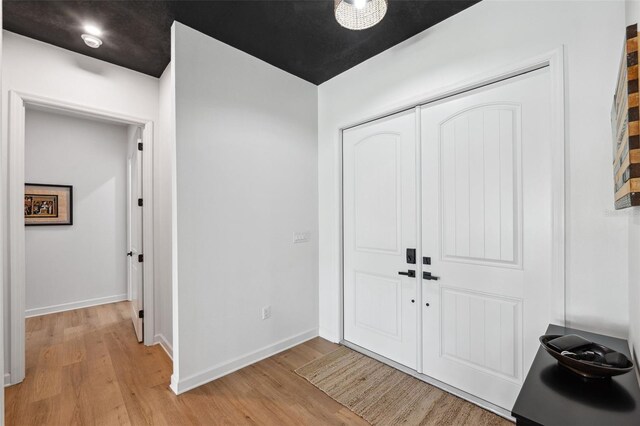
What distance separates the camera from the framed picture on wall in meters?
3.90

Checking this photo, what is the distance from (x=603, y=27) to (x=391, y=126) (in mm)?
1381

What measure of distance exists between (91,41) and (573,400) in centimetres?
370

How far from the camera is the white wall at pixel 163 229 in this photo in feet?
9.70

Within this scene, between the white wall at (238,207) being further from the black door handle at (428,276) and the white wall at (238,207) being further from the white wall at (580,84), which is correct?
the white wall at (580,84)

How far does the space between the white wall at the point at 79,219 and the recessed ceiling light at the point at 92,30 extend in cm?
239

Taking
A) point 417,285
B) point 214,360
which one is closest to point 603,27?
point 417,285

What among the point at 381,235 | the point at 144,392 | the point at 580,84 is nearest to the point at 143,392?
the point at 144,392

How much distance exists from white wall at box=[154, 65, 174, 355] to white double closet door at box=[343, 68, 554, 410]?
1.90 m

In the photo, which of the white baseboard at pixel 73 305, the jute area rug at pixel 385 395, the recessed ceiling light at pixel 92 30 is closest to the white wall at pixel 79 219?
the white baseboard at pixel 73 305

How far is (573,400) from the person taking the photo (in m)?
1.02

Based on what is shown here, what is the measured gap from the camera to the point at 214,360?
2.46m

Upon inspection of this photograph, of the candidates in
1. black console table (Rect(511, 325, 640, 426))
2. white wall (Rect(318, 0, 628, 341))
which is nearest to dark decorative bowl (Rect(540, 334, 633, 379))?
black console table (Rect(511, 325, 640, 426))

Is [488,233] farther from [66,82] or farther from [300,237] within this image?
[66,82]

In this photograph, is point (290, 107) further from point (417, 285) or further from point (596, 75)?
point (596, 75)
